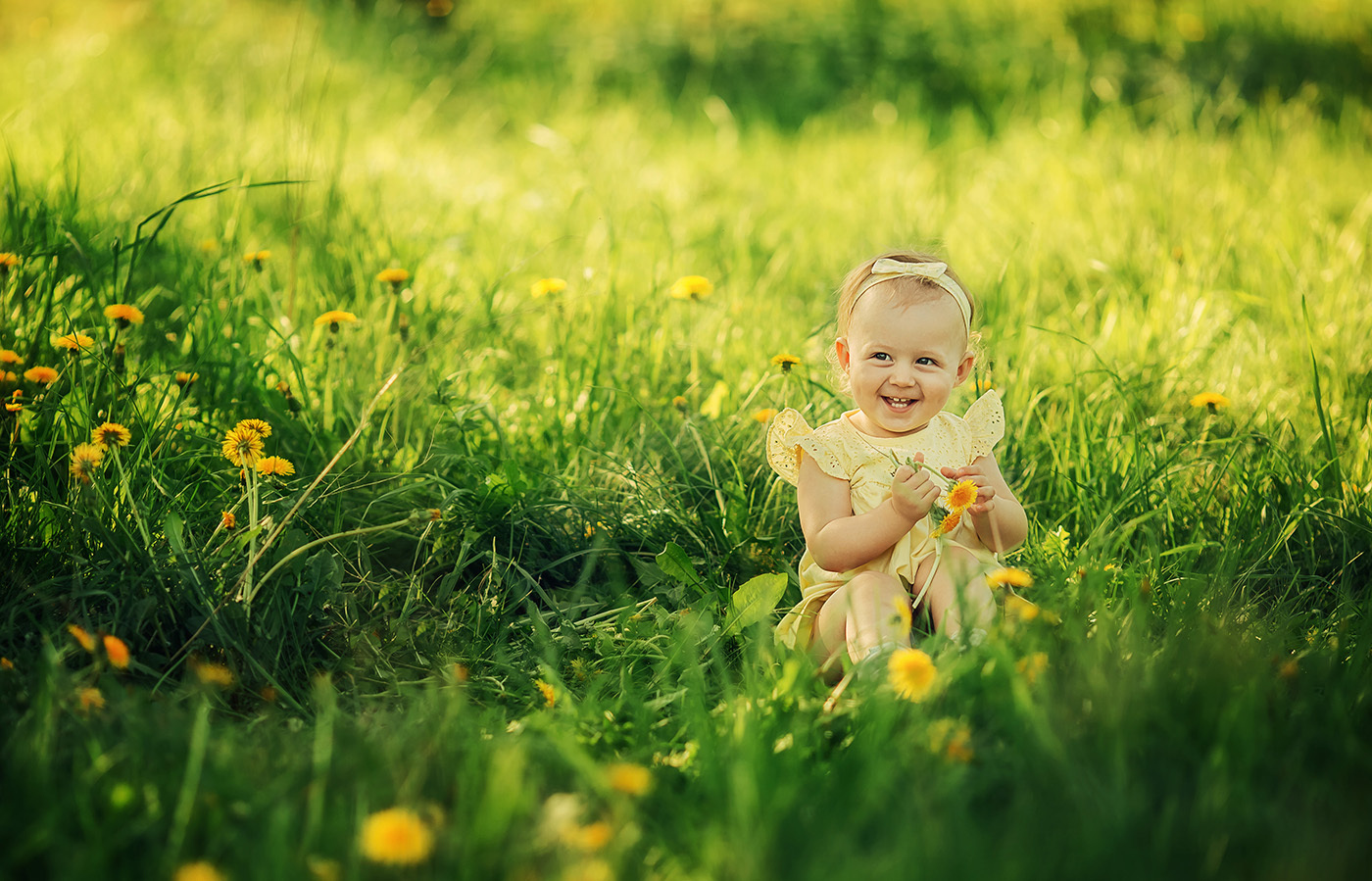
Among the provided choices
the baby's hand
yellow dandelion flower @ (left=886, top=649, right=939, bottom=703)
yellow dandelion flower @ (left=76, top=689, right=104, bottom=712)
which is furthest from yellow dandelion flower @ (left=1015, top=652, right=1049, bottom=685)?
yellow dandelion flower @ (left=76, top=689, right=104, bottom=712)

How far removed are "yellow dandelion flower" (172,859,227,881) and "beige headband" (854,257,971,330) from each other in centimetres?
135

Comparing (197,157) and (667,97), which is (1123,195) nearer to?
(667,97)

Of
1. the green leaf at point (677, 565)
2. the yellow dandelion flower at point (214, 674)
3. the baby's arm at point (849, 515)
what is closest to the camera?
the yellow dandelion flower at point (214, 674)

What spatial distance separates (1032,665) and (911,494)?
1.23 feet

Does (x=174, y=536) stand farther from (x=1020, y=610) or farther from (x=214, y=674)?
(x=1020, y=610)

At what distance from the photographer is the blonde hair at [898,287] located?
1848 mm

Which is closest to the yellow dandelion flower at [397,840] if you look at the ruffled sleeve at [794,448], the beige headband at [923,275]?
the ruffled sleeve at [794,448]

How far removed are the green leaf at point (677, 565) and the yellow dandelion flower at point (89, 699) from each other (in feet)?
3.09

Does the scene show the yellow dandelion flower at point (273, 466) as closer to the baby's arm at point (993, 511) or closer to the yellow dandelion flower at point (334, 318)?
the yellow dandelion flower at point (334, 318)

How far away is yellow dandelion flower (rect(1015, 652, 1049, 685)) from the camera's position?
1424 millimetres

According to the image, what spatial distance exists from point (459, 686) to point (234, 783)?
50 centimetres

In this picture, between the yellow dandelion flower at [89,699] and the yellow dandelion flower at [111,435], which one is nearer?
the yellow dandelion flower at [89,699]

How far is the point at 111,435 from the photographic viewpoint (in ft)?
5.98

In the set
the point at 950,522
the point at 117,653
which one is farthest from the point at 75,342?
the point at 950,522
